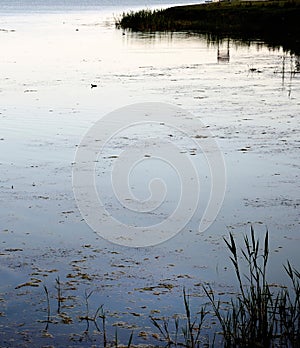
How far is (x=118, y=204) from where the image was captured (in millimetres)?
6527

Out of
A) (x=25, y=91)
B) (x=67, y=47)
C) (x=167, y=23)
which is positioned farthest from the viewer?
(x=167, y=23)

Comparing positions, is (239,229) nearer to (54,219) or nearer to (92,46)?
(54,219)

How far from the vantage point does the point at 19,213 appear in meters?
6.31

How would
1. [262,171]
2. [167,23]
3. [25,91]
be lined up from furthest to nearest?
1. [167,23]
2. [25,91]
3. [262,171]

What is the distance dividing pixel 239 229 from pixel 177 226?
18.6 inches

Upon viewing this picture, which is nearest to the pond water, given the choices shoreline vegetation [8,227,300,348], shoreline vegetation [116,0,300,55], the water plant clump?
shoreline vegetation [8,227,300,348]

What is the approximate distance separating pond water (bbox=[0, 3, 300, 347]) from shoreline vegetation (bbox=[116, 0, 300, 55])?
33.5 ft

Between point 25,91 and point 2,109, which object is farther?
point 25,91

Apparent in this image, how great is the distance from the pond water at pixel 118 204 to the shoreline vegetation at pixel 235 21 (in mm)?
10225

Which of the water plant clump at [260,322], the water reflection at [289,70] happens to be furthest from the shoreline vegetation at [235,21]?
the water plant clump at [260,322]

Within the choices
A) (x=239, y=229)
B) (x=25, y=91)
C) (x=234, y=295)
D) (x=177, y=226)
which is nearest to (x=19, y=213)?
(x=177, y=226)

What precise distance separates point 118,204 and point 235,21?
974 inches

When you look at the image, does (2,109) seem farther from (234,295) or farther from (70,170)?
(234,295)

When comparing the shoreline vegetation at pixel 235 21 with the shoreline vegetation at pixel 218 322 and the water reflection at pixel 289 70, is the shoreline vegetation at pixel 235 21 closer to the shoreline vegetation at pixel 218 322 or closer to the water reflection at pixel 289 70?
the water reflection at pixel 289 70
